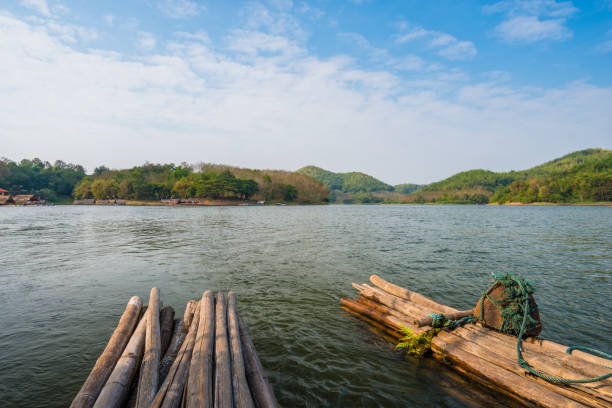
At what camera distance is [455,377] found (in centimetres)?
571

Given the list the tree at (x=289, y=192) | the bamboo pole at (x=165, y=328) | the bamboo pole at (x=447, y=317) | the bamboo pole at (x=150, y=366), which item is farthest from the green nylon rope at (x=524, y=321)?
the tree at (x=289, y=192)

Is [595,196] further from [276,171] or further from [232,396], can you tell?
[232,396]

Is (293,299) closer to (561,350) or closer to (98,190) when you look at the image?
(561,350)

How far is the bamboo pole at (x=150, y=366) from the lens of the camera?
3.76 m

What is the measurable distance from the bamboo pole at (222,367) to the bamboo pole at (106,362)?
5.30ft

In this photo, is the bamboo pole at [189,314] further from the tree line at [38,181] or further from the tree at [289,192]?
the tree line at [38,181]

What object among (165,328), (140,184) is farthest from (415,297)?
(140,184)

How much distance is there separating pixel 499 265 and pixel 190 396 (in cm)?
1825

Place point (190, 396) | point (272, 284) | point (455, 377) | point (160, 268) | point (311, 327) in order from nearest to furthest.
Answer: point (190, 396)
point (455, 377)
point (311, 327)
point (272, 284)
point (160, 268)

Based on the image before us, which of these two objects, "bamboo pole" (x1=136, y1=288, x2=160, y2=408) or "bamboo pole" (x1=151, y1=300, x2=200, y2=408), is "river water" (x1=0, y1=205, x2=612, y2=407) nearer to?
"bamboo pole" (x1=136, y1=288, x2=160, y2=408)

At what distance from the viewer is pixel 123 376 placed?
4.08 m

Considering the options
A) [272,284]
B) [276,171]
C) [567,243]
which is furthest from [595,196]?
[272,284]

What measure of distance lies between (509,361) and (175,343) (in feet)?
21.7

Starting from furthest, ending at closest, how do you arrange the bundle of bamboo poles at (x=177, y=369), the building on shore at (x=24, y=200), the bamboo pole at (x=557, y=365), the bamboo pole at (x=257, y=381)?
the building on shore at (x=24, y=200) → the bamboo pole at (x=557, y=365) → the bamboo pole at (x=257, y=381) → the bundle of bamboo poles at (x=177, y=369)
